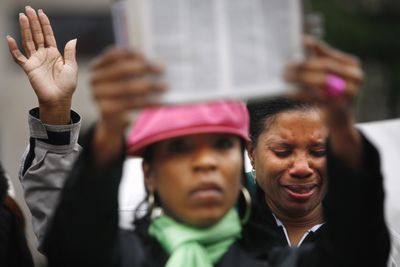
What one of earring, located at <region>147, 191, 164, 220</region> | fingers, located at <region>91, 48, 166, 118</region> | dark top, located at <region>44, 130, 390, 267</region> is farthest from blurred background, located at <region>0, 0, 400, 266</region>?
fingers, located at <region>91, 48, 166, 118</region>

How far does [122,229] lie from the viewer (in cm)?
224

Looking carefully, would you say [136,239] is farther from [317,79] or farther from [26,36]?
[26,36]

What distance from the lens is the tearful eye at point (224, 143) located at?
2.14 metres

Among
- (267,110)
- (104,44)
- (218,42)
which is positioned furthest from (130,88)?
(104,44)

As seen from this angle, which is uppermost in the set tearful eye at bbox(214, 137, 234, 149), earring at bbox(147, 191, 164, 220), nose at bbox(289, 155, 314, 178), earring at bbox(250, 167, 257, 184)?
tearful eye at bbox(214, 137, 234, 149)

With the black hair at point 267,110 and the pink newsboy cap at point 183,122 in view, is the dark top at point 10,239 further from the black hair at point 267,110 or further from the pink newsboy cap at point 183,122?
the black hair at point 267,110

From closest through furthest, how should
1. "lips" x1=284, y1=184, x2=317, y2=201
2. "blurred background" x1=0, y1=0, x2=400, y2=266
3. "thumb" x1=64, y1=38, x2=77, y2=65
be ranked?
"thumb" x1=64, y1=38, x2=77, y2=65
"lips" x1=284, y1=184, x2=317, y2=201
"blurred background" x1=0, y1=0, x2=400, y2=266

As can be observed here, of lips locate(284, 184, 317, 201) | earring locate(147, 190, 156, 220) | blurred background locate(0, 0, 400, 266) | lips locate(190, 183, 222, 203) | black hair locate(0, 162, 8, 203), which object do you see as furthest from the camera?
blurred background locate(0, 0, 400, 266)

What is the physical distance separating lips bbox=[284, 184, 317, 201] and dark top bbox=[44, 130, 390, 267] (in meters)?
0.57

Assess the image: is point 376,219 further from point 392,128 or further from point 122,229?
point 392,128

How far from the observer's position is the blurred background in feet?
29.5

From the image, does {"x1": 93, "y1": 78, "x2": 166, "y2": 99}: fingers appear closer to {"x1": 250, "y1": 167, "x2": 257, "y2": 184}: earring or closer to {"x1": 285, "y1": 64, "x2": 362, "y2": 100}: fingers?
{"x1": 285, "y1": 64, "x2": 362, "y2": 100}: fingers

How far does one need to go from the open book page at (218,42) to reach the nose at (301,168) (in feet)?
2.51

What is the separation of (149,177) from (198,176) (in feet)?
0.62
